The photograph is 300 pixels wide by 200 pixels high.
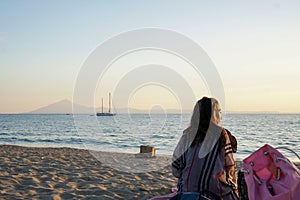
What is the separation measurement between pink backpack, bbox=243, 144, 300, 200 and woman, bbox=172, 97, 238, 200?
20 cm

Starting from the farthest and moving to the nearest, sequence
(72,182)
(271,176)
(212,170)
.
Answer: (72,182), (212,170), (271,176)

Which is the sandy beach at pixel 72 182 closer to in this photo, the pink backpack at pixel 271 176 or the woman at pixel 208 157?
the woman at pixel 208 157

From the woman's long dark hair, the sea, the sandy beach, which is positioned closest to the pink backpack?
the woman's long dark hair

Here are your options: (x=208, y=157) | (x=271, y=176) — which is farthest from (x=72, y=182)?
(x=271, y=176)

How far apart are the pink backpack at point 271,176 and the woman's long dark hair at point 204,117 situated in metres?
0.43

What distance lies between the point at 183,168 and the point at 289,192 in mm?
1038

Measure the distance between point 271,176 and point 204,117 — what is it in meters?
0.73

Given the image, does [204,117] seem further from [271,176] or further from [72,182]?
[72,182]

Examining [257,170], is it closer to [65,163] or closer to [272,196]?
[272,196]

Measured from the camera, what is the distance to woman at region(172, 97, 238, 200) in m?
3.39

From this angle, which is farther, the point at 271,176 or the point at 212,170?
the point at 212,170

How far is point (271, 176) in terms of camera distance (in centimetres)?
319

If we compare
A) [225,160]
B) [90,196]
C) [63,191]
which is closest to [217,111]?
[225,160]

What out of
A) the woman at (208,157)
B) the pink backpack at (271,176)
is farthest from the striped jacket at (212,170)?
the pink backpack at (271,176)
